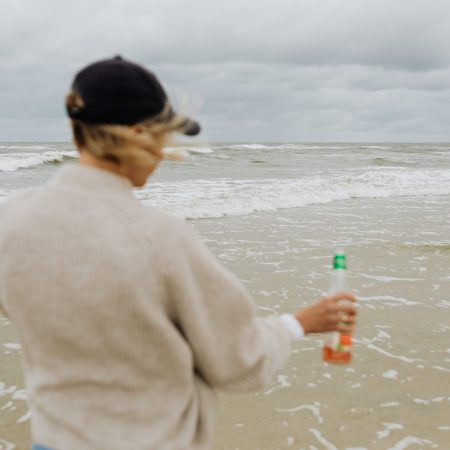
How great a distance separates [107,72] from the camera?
1.37 metres

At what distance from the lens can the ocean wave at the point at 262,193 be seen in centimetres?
1357

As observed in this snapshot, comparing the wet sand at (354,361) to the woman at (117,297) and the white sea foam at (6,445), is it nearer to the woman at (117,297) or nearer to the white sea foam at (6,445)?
the white sea foam at (6,445)

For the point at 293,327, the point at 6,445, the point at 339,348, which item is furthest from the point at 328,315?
the point at 6,445

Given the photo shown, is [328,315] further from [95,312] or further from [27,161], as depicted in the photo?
[27,161]

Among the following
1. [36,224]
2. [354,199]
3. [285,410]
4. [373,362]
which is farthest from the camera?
→ [354,199]

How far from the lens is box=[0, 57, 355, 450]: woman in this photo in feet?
4.19

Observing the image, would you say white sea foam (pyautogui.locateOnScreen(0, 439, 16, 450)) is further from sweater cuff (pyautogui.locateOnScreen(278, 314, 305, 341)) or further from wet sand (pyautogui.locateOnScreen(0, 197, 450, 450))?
sweater cuff (pyautogui.locateOnScreen(278, 314, 305, 341))

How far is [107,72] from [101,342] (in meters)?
0.65

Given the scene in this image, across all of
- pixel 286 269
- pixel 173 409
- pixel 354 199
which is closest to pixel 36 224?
pixel 173 409

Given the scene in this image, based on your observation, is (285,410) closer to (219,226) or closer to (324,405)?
(324,405)

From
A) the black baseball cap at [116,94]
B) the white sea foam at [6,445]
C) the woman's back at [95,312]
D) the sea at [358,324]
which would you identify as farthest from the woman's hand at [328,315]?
the white sea foam at [6,445]

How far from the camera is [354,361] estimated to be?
4.63 meters

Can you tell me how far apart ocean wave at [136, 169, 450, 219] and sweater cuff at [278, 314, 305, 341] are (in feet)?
35.5

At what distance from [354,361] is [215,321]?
3569 millimetres
